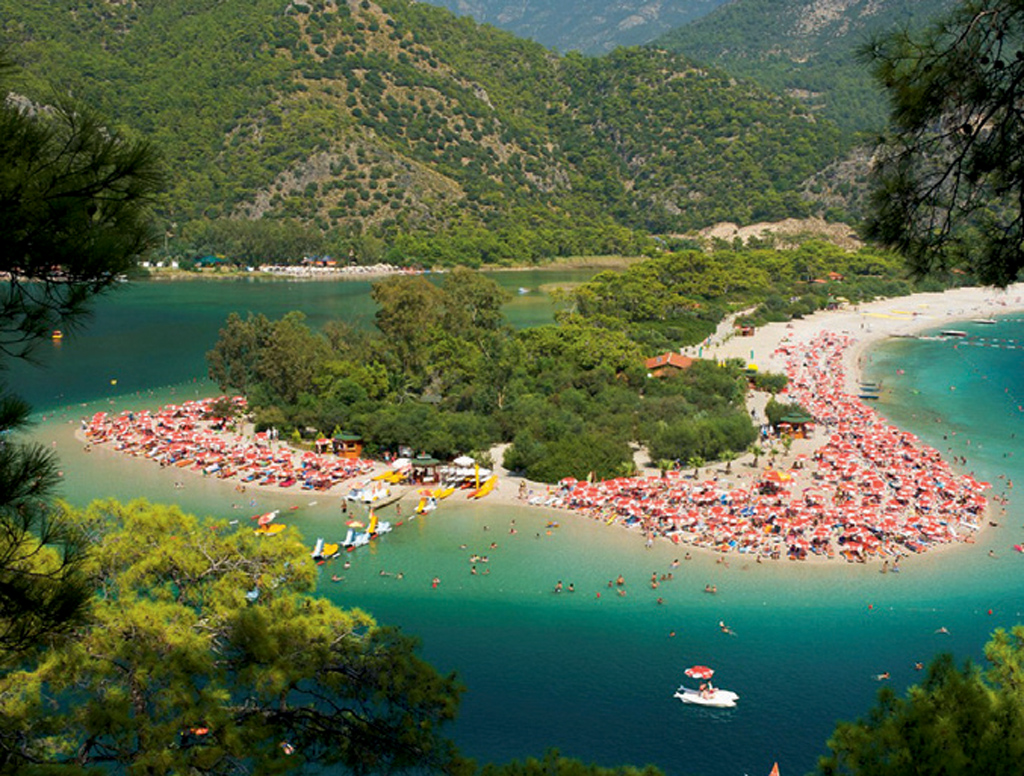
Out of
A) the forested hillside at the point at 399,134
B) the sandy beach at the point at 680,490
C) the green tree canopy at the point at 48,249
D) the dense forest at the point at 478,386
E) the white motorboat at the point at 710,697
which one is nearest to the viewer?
the green tree canopy at the point at 48,249

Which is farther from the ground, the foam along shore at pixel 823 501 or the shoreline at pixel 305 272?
the shoreline at pixel 305 272

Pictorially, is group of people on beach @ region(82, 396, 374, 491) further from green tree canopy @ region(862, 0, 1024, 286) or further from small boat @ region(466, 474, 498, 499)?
green tree canopy @ region(862, 0, 1024, 286)

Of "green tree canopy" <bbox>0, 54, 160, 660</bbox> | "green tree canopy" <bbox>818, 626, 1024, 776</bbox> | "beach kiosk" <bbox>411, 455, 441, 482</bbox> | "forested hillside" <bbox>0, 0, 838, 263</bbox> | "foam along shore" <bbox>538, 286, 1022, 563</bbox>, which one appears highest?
"forested hillside" <bbox>0, 0, 838, 263</bbox>

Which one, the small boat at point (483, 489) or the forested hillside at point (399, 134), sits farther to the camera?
the forested hillside at point (399, 134)

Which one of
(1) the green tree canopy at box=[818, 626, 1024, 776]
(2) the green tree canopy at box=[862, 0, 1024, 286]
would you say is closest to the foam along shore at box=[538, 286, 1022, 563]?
(1) the green tree canopy at box=[818, 626, 1024, 776]

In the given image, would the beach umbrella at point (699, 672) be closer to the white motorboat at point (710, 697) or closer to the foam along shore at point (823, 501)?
the white motorboat at point (710, 697)

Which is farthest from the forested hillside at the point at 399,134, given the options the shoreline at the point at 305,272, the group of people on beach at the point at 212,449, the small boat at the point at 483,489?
the small boat at the point at 483,489

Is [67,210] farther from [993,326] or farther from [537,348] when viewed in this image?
[993,326]

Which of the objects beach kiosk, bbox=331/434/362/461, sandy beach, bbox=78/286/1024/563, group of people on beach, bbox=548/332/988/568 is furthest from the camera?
beach kiosk, bbox=331/434/362/461
